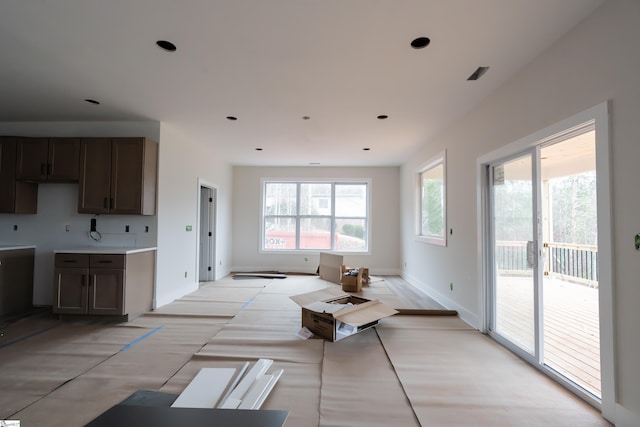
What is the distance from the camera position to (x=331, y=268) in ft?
19.3

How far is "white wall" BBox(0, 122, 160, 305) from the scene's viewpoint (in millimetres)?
3883

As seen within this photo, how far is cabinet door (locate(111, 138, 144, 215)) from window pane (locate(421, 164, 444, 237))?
14.9 feet

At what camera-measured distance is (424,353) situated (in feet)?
8.66

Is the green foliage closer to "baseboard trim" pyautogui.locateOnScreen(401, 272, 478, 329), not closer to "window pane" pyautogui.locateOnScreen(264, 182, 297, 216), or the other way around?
"window pane" pyautogui.locateOnScreen(264, 182, 297, 216)

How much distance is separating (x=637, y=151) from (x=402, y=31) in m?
1.64

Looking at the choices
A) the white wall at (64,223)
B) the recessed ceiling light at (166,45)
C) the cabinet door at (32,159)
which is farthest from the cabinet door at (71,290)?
the recessed ceiling light at (166,45)

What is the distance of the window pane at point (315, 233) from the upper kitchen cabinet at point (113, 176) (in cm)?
387

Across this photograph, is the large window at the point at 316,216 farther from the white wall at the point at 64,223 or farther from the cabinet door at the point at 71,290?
the cabinet door at the point at 71,290

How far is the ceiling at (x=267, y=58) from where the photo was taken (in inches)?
73.4

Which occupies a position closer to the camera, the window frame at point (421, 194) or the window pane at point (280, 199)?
the window frame at point (421, 194)

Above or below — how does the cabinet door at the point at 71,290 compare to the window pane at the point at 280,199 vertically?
below

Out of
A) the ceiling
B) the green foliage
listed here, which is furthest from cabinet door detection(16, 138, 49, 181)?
the green foliage

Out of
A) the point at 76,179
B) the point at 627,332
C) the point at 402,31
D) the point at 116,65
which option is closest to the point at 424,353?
the point at 627,332

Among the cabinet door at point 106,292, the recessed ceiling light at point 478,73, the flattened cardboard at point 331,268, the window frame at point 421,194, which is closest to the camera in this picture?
the recessed ceiling light at point 478,73
